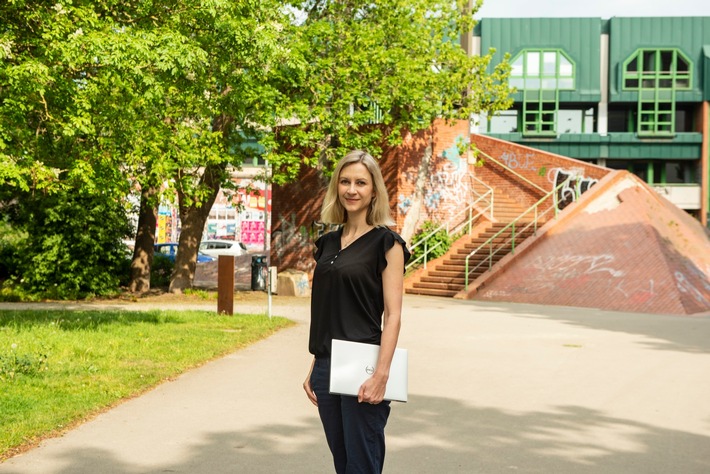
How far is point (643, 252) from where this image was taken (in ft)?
78.3

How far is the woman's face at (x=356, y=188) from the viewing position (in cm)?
384

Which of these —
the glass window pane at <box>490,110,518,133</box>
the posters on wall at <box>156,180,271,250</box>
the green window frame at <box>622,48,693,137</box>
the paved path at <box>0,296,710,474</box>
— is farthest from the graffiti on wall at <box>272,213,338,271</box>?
the green window frame at <box>622,48,693,137</box>

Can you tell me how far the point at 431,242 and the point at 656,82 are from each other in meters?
34.9

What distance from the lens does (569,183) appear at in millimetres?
31094

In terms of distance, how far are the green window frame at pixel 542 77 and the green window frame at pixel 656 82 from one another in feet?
12.4

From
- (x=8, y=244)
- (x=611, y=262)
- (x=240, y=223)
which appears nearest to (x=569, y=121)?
(x=240, y=223)

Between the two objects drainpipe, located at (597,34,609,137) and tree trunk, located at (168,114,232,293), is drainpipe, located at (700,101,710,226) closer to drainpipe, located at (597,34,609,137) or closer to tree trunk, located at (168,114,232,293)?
drainpipe, located at (597,34,609,137)

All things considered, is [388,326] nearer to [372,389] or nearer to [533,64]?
[372,389]

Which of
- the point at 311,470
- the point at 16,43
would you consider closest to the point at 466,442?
the point at 311,470

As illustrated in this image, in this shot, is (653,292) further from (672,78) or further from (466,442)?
(672,78)

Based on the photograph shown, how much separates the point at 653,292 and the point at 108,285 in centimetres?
1340

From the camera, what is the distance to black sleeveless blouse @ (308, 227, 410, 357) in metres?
3.73

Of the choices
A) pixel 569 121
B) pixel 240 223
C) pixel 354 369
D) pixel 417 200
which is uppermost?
pixel 569 121

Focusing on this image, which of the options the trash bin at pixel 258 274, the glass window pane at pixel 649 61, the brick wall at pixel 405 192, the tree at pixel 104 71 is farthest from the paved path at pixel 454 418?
the glass window pane at pixel 649 61
